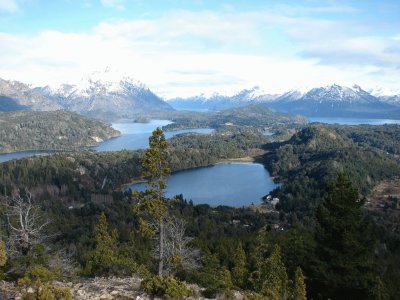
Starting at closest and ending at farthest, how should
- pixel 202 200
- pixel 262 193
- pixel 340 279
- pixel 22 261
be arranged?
pixel 22 261 → pixel 340 279 → pixel 202 200 → pixel 262 193

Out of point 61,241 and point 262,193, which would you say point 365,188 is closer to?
point 262,193

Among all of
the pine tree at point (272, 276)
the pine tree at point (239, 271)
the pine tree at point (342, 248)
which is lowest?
the pine tree at point (239, 271)

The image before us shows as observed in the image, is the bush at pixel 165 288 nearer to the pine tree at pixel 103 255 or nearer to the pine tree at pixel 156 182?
the pine tree at pixel 156 182

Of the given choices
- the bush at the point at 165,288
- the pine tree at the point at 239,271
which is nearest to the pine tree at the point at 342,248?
the bush at the point at 165,288

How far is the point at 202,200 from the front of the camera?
175250 millimetres

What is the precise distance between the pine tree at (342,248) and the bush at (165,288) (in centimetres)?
1551

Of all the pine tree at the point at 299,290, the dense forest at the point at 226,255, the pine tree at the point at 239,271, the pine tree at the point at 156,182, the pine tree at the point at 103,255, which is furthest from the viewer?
the pine tree at the point at 239,271

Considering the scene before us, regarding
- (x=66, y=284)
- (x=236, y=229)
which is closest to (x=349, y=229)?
(x=66, y=284)

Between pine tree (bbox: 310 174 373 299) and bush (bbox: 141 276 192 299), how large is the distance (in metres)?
15.5

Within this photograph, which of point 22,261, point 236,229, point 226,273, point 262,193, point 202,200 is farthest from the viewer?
point 262,193

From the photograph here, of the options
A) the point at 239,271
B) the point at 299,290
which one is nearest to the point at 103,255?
the point at 239,271

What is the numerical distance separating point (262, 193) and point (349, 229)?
155m

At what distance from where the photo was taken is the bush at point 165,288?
903 inches

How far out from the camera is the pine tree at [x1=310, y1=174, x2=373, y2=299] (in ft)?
111
